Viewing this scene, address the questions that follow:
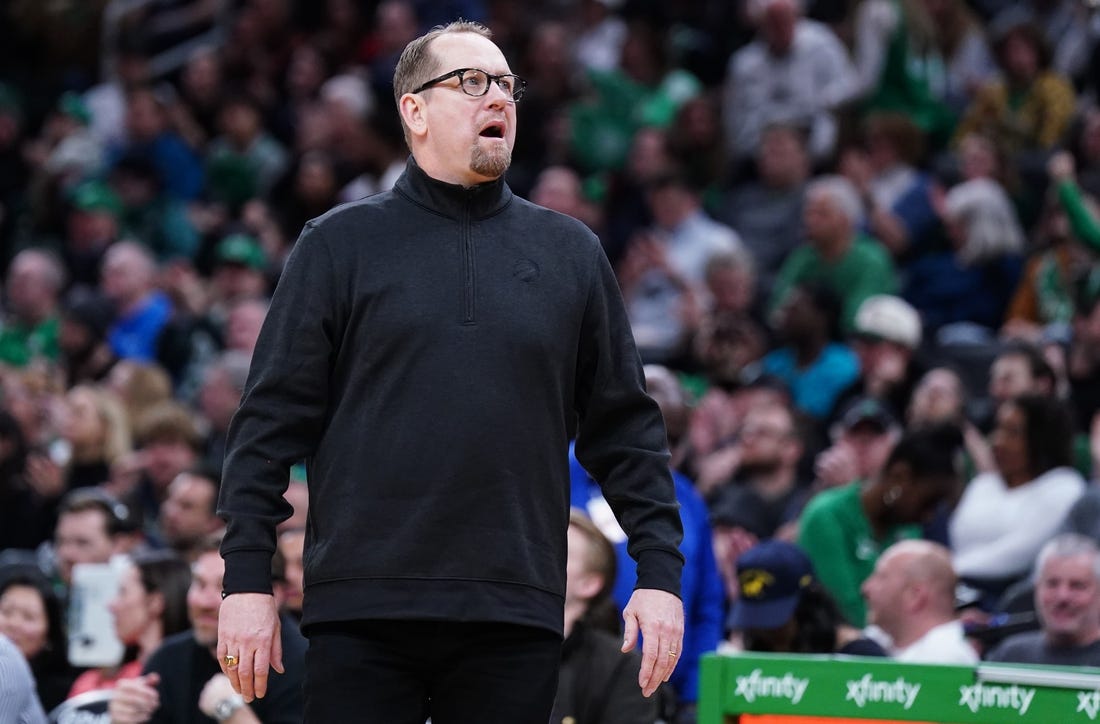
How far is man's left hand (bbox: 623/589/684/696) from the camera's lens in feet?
10.7

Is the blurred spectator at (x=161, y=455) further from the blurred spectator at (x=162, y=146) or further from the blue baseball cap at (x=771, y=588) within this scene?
the blurred spectator at (x=162, y=146)

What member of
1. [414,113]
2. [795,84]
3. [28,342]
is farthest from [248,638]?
[795,84]

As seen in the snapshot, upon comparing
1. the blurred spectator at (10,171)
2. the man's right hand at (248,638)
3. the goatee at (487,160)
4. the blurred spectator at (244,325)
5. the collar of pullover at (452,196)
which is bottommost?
the man's right hand at (248,638)

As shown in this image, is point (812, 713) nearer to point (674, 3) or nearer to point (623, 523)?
point (623, 523)

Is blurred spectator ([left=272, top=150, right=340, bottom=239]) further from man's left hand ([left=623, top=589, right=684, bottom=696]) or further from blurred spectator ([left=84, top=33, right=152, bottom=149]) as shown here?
man's left hand ([left=623, top=589, right=684, bottom=696])

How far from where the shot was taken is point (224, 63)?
15672mm

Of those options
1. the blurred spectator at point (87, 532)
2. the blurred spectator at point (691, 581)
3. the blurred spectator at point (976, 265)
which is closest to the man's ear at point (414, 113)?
the blurred spectator at point (691, 581)

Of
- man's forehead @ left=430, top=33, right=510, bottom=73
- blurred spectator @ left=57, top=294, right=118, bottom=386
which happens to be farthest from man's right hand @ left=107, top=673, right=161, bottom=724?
blurred spectator @ left=57, top=294, right=118, bottom=386

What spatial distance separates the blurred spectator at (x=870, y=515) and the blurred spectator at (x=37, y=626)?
2.76m

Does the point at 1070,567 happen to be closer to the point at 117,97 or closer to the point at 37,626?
the point at 37,626

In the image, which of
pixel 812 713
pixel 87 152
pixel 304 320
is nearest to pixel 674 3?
pixel 87 152

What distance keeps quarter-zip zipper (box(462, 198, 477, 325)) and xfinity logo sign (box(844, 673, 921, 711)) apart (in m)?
1.64

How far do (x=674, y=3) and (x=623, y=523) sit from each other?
453 inches

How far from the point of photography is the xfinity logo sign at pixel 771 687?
4465 millimetres
